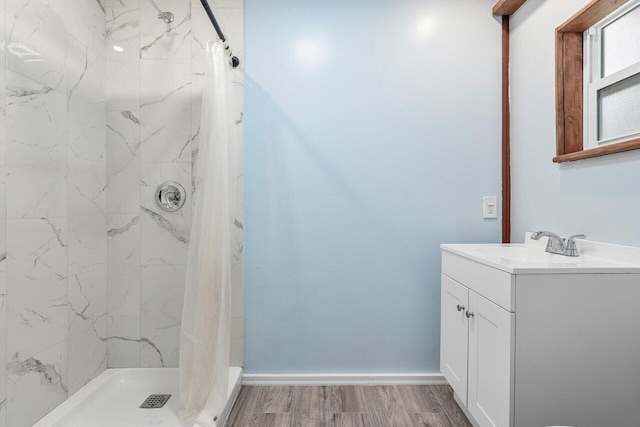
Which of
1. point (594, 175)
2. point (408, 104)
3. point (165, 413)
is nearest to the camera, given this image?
point (594, 175)

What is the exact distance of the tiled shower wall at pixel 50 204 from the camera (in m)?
1.32

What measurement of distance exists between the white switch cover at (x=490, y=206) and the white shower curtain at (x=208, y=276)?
1409 millimetres

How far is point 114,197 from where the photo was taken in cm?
193

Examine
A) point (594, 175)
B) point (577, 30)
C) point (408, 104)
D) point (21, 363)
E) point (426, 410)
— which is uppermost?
point (577, 30)

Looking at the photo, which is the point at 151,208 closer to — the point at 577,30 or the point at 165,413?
the point at 165,413

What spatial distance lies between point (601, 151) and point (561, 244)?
40 cm

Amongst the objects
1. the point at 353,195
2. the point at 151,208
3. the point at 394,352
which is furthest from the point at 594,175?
the point at 151,208

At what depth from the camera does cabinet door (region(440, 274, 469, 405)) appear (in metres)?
1.48

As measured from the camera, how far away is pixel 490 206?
1.93 meters

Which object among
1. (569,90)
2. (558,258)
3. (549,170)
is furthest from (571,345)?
(569,90)

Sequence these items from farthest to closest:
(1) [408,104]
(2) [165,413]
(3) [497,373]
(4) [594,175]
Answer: (1) [408,104] → (2) [165,413] → (4) [594,175] → (3) [497,373]

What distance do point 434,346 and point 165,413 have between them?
1431 mm

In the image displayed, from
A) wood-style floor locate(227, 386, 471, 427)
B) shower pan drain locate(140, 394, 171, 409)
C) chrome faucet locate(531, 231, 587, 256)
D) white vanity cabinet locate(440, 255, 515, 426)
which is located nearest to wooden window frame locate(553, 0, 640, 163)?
chrome faucet locate(531, 231, 587, 256)

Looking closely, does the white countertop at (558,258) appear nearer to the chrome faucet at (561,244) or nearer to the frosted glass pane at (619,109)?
the chrome faucet at (561,244)
